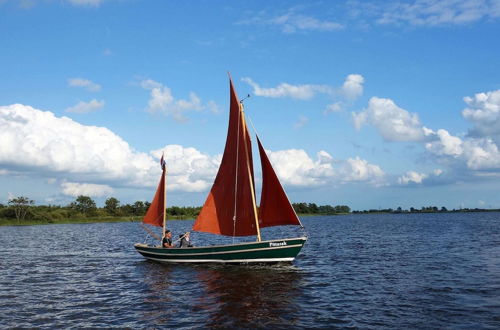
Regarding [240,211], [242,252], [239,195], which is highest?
[239,195]

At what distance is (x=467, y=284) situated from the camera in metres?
25.2

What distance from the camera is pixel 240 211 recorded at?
33312mm

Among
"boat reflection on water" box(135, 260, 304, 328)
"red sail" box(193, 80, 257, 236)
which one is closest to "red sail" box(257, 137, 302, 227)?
"red sail" box(193, 80, 257, 236)

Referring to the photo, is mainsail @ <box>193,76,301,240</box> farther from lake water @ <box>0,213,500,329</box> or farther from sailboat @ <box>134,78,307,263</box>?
lake water @ <box>0,213,500,329</box>

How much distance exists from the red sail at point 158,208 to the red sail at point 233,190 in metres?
4.87

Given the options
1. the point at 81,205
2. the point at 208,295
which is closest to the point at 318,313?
the point at 208,295

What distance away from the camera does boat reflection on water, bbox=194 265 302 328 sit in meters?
18.6

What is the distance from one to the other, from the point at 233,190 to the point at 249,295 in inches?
472

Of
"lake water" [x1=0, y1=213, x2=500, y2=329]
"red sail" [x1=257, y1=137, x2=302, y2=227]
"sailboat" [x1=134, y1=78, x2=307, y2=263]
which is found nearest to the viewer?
"lake water" [x1=0, y1=213, x2=500, y2=329]

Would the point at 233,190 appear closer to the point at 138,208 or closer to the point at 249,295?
the point at 249,295

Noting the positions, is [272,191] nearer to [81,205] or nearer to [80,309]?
[80,309]

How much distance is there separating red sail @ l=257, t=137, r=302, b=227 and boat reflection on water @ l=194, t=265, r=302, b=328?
3.79 meters

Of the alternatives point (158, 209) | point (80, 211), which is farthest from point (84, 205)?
point (158, 209)

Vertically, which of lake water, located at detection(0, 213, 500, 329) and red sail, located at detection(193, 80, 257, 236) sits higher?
red sail, located at detection(193, 80, 257, 236)
